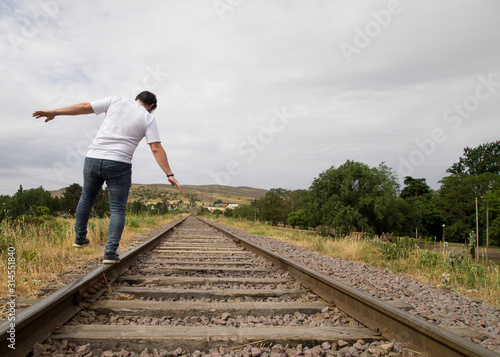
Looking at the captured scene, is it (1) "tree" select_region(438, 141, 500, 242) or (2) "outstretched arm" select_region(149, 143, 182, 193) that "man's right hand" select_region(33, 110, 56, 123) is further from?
(1) "tree" select_region(438, 141, 500, 242)

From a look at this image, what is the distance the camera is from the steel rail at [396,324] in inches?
Result: 65.8

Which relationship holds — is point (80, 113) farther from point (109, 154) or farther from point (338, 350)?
point (338, 350)

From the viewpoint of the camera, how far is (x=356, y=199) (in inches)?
1960

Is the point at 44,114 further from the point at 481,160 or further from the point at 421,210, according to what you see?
the point at 481,160

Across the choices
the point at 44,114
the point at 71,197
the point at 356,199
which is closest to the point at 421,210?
the point at 356,199

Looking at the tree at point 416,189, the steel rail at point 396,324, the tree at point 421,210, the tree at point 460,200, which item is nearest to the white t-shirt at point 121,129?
the steel rail at point 396,324

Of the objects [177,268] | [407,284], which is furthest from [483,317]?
[177,268]

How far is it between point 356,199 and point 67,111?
1958 inches

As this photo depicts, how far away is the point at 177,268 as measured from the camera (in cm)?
433

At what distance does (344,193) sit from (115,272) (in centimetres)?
4711

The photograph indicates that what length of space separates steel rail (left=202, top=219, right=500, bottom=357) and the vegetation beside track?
1.93 metres

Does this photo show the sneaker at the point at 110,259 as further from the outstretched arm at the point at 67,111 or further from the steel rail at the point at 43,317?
the outstretched arm at the point at 67,111

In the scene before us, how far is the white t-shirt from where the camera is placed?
3.45m

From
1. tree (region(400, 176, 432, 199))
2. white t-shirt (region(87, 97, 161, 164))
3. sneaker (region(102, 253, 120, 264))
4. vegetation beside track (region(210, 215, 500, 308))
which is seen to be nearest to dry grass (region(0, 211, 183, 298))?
sneaker (region(102, 253, 120, 264))
